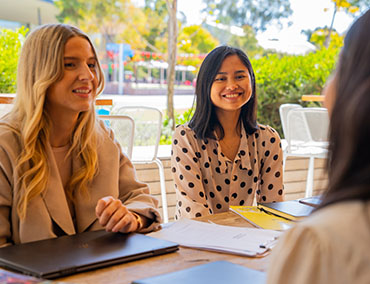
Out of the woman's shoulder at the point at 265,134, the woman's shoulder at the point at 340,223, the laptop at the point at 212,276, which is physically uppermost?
the woman's shoulder at the point at 340,223

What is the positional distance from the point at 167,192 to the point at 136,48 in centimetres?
517

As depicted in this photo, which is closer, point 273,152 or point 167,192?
point 273,152

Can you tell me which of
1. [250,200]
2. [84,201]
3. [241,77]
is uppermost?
[241,77]

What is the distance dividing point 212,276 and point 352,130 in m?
0.53

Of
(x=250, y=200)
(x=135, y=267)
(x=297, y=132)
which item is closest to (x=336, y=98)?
(x=135, y=267)

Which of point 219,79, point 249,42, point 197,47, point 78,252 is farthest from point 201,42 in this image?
point 78,252

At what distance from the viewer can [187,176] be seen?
2.24 metres

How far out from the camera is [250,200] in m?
2.31

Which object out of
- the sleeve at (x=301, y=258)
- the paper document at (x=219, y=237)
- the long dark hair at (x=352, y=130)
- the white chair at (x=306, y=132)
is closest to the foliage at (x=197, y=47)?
the white chair at (x=306, y=132)

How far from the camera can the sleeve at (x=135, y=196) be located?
5.22ft

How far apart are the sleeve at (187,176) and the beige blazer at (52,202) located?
1.52 feet

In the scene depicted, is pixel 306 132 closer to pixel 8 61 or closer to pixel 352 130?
pixel 8 61

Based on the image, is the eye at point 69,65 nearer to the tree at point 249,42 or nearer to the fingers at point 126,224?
the fingers at point 126,224

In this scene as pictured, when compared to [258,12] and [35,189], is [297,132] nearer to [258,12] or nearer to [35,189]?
[35,189]
